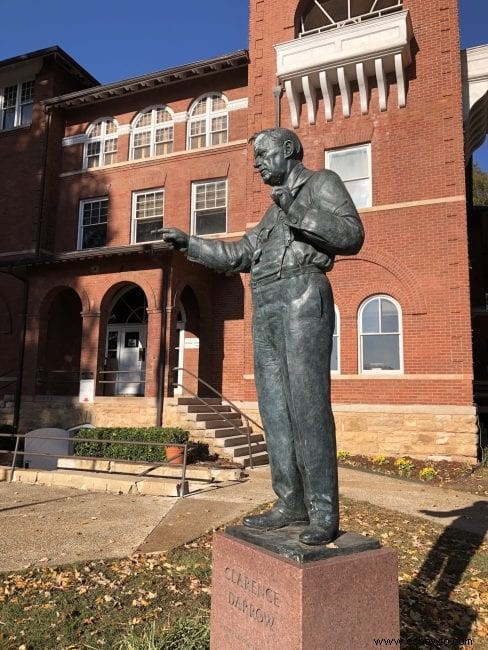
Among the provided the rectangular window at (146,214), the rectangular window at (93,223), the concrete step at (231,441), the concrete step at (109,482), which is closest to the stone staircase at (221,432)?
the concrete step at (231,441)

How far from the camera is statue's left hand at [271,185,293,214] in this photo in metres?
3.17

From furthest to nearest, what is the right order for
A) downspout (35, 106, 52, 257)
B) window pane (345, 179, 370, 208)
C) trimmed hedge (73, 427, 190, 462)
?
1. downspout (35, 106, 52, 257)
2. window pane (345, 179, 370, 208)
3. trimmed hedge (73, 427, 190, 462)

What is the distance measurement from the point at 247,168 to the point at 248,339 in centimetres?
536

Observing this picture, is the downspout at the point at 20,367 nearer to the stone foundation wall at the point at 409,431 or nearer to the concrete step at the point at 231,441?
the concrete step at the point at 231,441

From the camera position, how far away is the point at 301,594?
2461 mm

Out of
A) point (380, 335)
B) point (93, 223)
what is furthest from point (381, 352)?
point (93, 223)

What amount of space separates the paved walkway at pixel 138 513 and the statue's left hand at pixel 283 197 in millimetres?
4258

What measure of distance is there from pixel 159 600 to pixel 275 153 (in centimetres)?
372

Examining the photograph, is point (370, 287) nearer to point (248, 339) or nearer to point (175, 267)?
point (248, 339)

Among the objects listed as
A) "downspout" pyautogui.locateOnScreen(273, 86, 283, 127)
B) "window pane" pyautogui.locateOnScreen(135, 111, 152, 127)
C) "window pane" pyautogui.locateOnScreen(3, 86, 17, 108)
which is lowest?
"downspout" pyautogui.locateOnScreen(273, 86, 283, 127)

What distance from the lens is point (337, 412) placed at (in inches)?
541

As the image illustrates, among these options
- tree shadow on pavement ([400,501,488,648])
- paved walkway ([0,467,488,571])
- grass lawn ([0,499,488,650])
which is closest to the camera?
grass lawn ([0,499,488,650])

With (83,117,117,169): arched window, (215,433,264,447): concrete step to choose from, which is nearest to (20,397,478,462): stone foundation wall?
(215,433,264,447): concrete step

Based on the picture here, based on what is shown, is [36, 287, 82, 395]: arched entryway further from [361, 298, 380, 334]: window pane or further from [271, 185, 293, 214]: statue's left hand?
[271, 185, 293, 214]: statue's left hand
